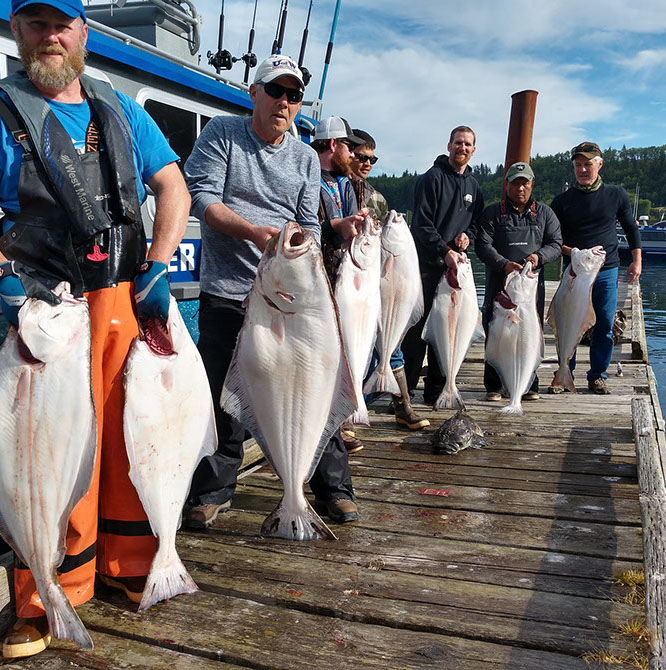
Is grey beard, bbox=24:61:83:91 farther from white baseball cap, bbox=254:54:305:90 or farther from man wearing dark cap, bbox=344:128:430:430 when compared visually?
man wearing dark cap, bbox=344:128:430:430

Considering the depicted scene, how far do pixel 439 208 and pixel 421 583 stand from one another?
3.71m

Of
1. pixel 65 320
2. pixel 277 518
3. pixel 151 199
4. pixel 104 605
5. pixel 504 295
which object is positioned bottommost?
pixel 104 605

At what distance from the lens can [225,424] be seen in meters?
3.25

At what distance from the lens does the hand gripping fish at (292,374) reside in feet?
8.25

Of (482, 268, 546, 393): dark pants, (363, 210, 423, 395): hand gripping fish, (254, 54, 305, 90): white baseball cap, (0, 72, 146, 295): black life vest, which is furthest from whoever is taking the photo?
(482, 268, 546, 393): dark pants

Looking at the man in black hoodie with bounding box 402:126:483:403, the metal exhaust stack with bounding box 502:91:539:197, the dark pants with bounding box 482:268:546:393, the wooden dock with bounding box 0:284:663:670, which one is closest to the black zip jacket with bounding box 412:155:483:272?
the man in black hoodie with bounding box 402:126:483:403

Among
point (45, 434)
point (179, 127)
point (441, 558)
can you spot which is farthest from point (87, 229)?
point (179, 127)

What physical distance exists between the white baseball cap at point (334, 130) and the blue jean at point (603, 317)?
3.43m

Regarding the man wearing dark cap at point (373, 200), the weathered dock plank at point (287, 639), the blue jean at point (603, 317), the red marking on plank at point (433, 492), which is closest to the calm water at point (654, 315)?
the weathered dock plank at point (287, 639)

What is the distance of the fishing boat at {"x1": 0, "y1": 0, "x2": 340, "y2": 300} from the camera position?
5.03 metres

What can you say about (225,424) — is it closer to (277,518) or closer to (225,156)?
(277,518)

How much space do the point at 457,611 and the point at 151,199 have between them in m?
4.32

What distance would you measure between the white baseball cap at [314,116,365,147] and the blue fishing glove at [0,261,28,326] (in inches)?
110

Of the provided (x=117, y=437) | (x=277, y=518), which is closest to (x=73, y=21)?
(x=117, y=437)
